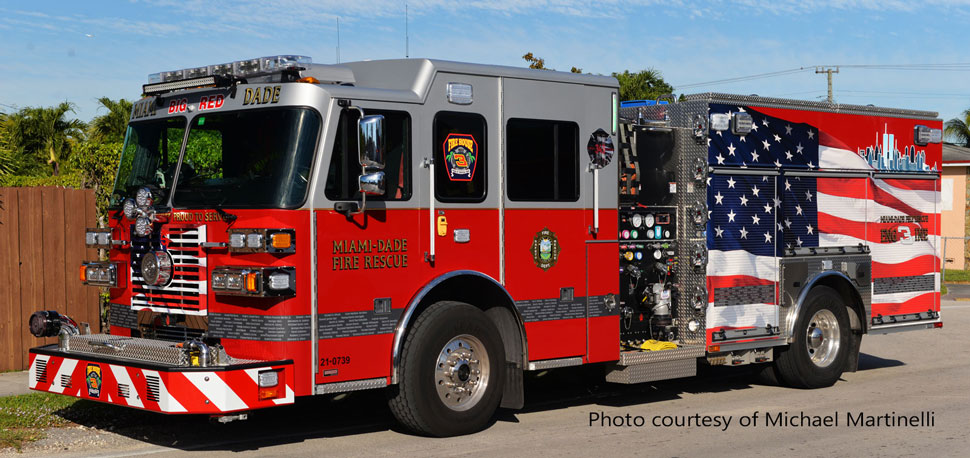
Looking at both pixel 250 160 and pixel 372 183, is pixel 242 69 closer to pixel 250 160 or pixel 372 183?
pixel 250 160

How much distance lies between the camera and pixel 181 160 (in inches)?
330

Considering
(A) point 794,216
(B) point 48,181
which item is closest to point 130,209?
(B) point 48,181

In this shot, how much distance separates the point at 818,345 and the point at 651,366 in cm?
273

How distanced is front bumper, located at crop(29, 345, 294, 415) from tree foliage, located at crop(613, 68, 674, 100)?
1983 cm

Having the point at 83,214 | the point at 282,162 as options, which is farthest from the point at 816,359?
the point at 83,214

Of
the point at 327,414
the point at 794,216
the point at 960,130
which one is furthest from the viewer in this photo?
the point at 960,130

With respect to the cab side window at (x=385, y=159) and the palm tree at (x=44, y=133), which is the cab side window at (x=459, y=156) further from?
the palm tree at (x=44, y=133)

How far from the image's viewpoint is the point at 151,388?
750 cm

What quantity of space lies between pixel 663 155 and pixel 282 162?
4.30 m

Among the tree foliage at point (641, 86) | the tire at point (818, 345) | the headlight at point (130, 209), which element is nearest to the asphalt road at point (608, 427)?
the tire at point (818, 345)

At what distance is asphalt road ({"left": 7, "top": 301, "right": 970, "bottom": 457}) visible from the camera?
820cm

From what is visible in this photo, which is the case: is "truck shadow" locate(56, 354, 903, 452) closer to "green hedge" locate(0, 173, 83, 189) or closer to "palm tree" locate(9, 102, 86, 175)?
"green hedge" locate(0, 173, 83, 189)

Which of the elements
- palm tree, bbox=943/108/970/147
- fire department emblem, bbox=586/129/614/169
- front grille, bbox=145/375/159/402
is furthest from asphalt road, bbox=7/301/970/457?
palm tree, bbox=943/108/970/147

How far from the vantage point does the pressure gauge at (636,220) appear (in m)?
10.2
